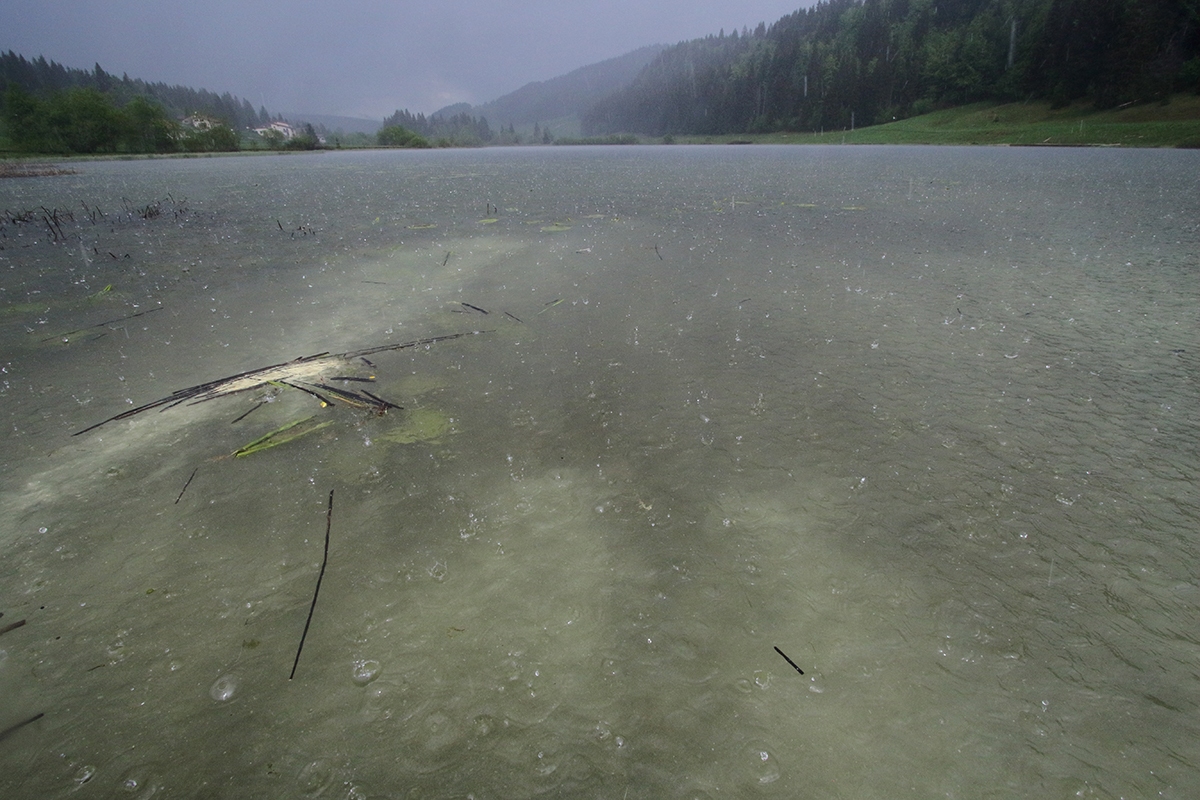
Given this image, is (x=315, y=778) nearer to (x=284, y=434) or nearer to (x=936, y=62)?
(x=284, y=434)

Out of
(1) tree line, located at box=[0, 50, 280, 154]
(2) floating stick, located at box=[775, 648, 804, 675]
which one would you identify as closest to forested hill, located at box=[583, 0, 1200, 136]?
(2) floating stick, located at box=[775, 648, 804, 675]

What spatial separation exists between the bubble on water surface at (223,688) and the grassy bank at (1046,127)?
68.4 meters

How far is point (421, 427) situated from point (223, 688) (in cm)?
266

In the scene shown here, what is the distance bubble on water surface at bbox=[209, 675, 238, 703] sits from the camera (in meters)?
2.60

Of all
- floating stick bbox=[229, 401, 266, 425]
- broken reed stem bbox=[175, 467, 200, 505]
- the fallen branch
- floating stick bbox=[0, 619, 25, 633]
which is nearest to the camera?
floating stick bbox=[0, 619, 25, 633]

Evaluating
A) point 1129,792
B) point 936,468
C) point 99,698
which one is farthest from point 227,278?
point 1129,792

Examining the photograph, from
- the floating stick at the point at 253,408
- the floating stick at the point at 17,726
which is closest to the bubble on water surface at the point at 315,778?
the floating stick at the point at 17,726

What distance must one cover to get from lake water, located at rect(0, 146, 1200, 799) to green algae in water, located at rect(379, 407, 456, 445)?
0.21 feet

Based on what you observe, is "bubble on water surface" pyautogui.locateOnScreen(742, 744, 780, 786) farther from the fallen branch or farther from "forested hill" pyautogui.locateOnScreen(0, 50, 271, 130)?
"forested hill" pyautogui.locateOnScreen(0, 50, 271, 130)

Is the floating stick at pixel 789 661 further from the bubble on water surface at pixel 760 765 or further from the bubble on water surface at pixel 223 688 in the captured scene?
the bubble on water surface at pixel 223 688

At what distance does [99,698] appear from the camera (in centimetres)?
258

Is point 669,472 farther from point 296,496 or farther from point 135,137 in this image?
point 135,137

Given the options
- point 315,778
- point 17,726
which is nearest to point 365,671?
point 315,778

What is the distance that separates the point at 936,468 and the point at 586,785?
11.7 feet
